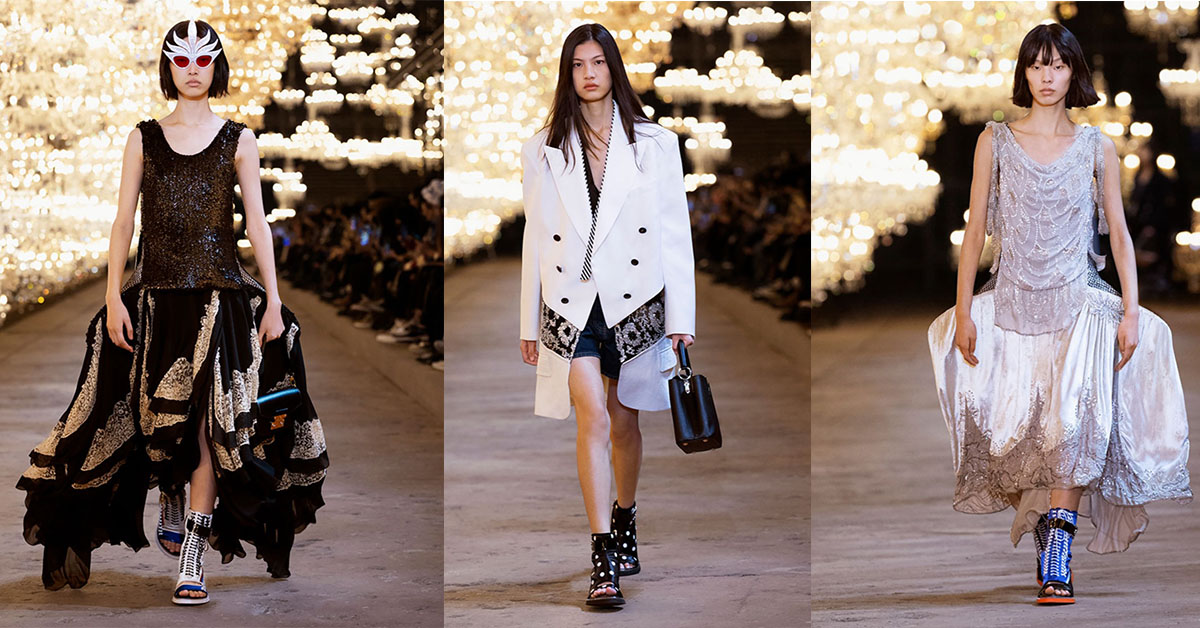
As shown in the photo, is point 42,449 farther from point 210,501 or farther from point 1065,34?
point 1065,34

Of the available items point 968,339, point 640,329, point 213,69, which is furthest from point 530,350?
point 968,339

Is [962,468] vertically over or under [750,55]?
under

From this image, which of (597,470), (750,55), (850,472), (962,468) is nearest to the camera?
(597,470)

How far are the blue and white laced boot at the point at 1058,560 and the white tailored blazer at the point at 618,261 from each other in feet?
4.03

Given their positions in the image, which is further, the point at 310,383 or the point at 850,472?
the point at 850,472

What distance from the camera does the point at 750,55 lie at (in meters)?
8.56

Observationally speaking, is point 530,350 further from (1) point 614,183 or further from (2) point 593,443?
(1) point 614,183

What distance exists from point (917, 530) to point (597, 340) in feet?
6.14

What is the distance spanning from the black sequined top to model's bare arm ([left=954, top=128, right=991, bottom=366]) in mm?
2236

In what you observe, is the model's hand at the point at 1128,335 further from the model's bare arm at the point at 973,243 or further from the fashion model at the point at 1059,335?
the model's bare arm at the point at 973,243

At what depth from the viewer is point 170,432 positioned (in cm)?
520

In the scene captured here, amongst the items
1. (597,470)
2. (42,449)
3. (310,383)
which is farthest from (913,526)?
(42,449)

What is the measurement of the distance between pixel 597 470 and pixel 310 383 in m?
2.20

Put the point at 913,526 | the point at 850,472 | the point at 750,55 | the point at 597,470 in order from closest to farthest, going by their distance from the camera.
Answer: the point at 597,470 → the point at 913,526 → the point at 850,472 → the point at 750,55
